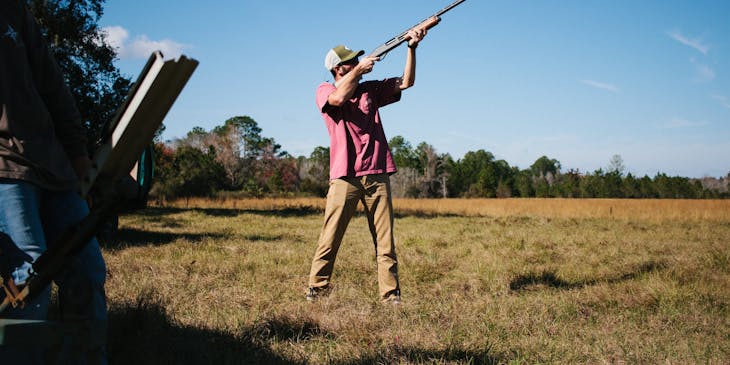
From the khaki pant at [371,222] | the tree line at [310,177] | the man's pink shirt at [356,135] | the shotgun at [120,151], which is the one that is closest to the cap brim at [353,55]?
the man's pink shirt at [356,135]

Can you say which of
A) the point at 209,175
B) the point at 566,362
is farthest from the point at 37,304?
the point at 209,175

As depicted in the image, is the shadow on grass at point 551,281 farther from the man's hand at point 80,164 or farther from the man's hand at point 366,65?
the man's hand at point 80,164

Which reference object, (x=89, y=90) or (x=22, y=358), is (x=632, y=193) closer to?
(x=89, y=90)

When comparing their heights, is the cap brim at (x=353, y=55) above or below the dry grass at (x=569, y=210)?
above

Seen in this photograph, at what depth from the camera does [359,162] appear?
4777 mm

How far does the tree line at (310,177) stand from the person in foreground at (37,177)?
97.4 ft

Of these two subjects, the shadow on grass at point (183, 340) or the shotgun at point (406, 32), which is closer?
the shadow on grass at point (183, 340)

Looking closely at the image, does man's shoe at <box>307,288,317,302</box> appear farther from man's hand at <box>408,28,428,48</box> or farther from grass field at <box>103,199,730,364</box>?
man's hand at <box>408,28,428,48</box>

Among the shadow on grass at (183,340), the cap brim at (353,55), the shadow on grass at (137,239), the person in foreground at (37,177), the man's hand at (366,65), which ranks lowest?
the shadow on grass at (183,340)

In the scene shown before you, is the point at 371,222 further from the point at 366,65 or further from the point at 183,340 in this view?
the point at 183,340

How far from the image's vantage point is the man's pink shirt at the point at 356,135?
4.77 m

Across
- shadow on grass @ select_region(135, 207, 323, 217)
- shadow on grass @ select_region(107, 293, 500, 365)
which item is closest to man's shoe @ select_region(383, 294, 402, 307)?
shadow on grass @ select_region(107, 293, 500, 365)

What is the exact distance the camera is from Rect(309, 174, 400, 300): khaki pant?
4.75 meters

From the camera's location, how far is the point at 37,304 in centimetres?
223
